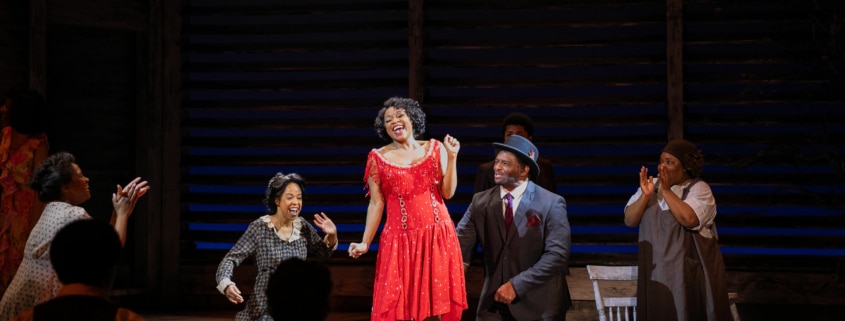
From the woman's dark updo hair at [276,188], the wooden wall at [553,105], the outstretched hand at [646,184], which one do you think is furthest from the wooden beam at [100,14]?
the outstretched hand at [646,184]

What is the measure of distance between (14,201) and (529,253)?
3232 mm

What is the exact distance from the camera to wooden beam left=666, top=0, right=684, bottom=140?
7.48 meters

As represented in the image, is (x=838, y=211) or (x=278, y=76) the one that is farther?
(x=278, y=76)

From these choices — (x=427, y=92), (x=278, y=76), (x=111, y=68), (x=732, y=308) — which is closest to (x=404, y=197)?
(x=732, y=308)

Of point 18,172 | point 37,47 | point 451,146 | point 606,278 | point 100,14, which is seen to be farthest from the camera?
point 100,14

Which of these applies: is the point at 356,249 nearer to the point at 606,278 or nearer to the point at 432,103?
the point at 606,278

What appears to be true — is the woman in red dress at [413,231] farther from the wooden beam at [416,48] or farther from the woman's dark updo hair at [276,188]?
the wooden beam at [416,48]

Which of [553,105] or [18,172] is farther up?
[553,105]

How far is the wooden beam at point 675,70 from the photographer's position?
7477 millimetres

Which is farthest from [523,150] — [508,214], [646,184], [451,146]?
[646,184]

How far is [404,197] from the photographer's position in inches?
207

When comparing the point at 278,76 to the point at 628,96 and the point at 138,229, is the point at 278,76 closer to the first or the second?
the point at 138,229

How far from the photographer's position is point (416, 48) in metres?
7.84

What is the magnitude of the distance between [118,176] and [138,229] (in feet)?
1.52
